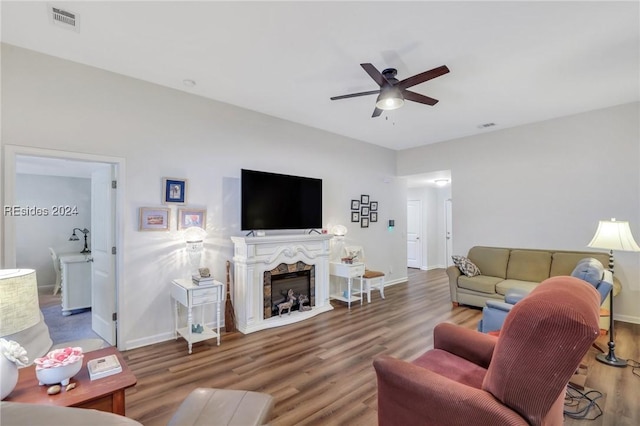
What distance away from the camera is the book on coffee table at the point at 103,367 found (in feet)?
4.82

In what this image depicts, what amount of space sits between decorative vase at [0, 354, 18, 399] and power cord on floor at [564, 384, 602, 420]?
3.27m

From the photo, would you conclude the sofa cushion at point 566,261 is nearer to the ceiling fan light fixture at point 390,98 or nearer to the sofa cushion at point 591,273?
the sofa cushion at point 591,273

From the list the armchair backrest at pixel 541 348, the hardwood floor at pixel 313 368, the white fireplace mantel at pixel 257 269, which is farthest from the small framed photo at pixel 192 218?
the armchair backrest at pixel 541 348

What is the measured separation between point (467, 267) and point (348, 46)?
154 inches

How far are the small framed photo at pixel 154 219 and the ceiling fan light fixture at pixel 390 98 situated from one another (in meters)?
2.67

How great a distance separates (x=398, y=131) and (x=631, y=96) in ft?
9.82

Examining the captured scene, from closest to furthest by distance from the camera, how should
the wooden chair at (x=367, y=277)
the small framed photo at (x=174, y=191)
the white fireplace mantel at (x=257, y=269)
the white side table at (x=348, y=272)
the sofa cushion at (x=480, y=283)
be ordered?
the small framed photo at (x=174, y=191) < the white fireplace mantel at (x=257, y=269) < the sofa cushion at (x=480, y=283) < the white side table at (x=348, y=272) < the wooden chair at (x=367, y=277)

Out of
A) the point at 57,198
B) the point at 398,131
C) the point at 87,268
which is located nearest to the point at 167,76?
the point at 87,268

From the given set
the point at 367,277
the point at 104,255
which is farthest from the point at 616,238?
the point at 104,255

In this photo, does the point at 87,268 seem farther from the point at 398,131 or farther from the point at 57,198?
the point at 398,131

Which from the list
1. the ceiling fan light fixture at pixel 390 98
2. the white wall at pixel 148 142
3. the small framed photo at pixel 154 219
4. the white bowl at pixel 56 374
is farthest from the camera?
the small framed photo at pixel 154 219

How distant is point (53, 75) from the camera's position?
282 centimetres

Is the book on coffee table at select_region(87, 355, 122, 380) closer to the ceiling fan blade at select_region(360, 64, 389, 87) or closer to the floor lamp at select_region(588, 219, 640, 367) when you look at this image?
the ceiling fan blade at select_region(360, 64, 389, 87)

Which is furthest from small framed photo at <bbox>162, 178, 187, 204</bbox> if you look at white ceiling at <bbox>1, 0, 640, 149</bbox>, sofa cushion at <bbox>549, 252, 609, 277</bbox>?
sofa cushion at <bbox>549, 252, 609, 277</bbox>
